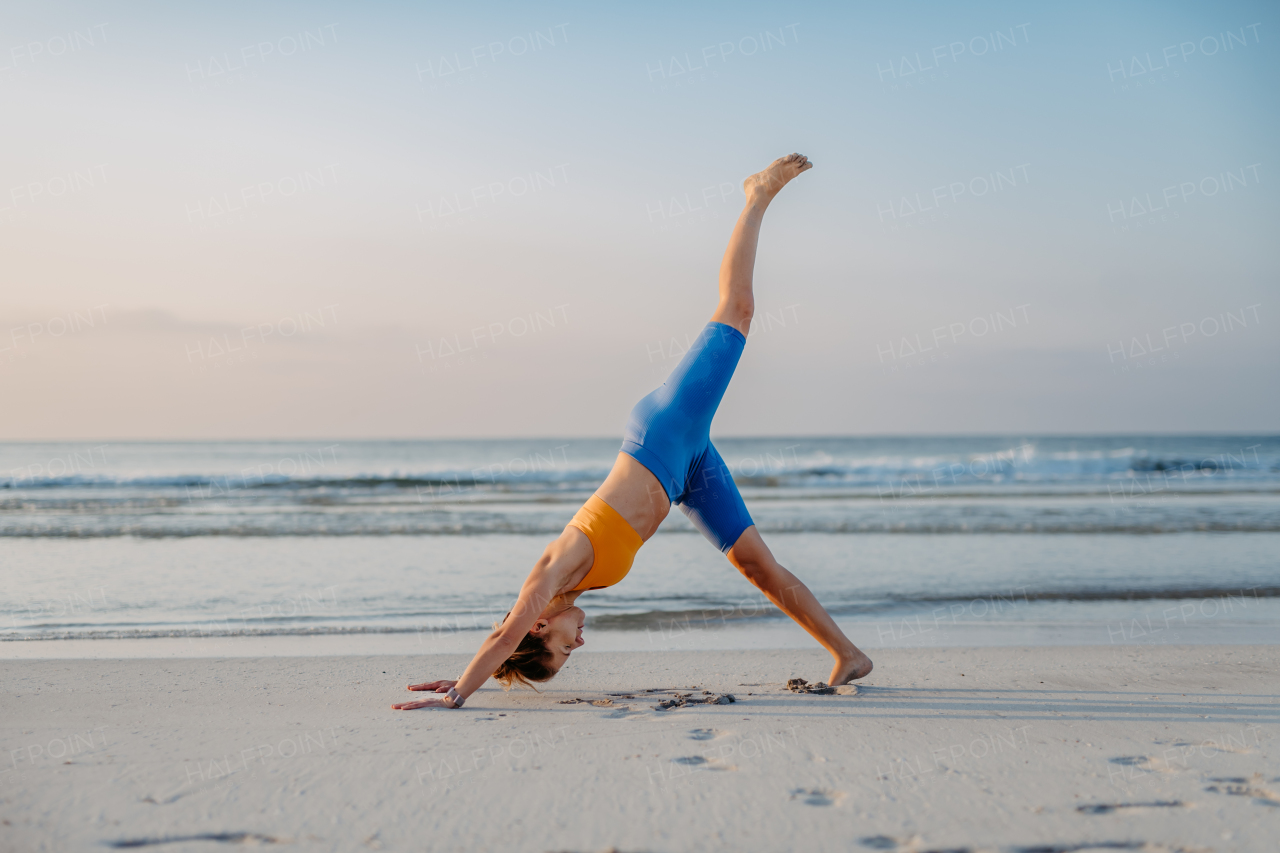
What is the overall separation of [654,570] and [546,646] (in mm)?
4466

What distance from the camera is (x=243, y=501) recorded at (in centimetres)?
1612

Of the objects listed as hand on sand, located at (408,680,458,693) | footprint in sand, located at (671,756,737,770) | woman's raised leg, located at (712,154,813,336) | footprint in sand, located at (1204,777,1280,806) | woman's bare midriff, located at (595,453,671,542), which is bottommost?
hand on sand, located at (408,680,458,693)

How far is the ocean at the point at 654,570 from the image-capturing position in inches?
228

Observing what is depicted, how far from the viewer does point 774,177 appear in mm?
4422

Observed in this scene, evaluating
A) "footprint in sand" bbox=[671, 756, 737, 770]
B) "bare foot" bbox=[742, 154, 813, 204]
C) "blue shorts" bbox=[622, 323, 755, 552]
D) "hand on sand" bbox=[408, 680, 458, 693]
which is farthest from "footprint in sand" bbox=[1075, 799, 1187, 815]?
"bare foot" bbox=[742, 154, 813, 204]

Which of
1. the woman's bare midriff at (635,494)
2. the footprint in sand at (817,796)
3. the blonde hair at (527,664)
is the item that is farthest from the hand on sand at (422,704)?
the footprint in sand at (817,796)

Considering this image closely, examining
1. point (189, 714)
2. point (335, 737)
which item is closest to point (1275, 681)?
point (335, 737)

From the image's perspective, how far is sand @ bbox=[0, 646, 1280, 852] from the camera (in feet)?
7.95

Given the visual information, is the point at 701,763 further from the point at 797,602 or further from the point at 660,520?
the point at 797,602

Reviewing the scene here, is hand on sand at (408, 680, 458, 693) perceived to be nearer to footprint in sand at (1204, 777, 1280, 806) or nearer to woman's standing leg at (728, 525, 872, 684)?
woman's standing leg at (728, 525, 872, 684)

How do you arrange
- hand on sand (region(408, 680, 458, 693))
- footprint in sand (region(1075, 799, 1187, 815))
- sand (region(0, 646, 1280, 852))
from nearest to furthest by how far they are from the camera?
sand (region(0, 646, 1280, 852)) → footprint in sand (region(1075, 799, 1187, 815)) → hand on sand (region(408, 680, 458, 693))

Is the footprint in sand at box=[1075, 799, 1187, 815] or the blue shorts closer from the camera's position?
the footprint in sand at box=[1075, 799, 1187, 815]

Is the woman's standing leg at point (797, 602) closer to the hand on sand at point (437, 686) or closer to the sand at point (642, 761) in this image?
the sand at point (642, 761)

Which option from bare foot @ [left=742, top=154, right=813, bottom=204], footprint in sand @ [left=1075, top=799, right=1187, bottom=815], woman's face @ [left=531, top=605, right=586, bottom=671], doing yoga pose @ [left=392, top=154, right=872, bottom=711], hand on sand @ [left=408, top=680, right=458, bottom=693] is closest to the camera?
footprint in sand @ [left=1075, top=799, right=1187, bottom=815]
